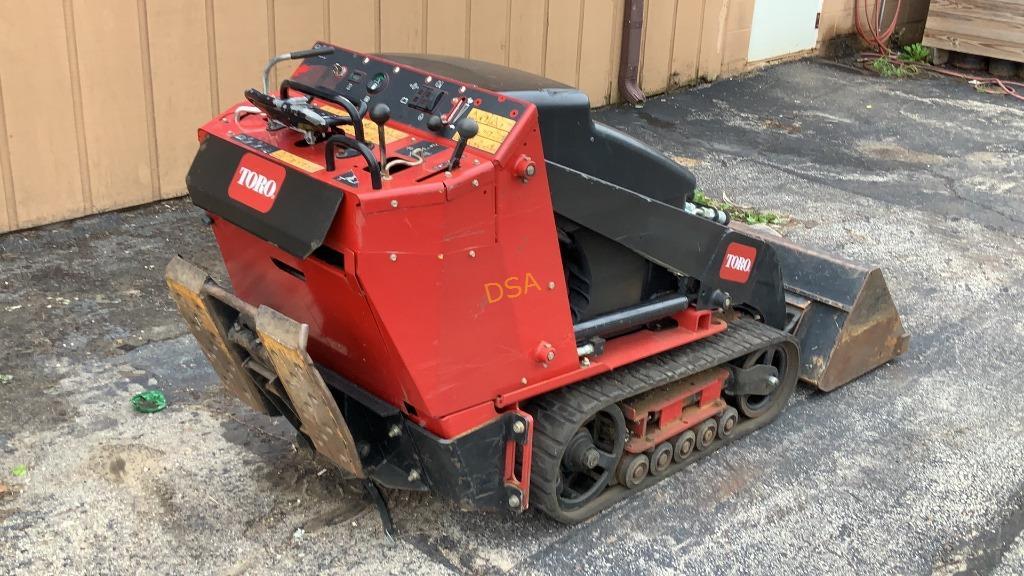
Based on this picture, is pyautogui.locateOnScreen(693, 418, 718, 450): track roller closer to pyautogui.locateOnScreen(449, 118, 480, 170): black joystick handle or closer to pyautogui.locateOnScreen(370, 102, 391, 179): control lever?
pyautogui.locateOnScreen(449, 118, 480, 170): black joystick handle

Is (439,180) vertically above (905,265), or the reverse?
(439,180)

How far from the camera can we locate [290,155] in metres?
3.33

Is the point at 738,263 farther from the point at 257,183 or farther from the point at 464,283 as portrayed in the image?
the point at 257,183

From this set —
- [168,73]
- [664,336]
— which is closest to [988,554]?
[664,336]

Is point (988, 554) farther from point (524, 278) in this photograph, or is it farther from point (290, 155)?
point (290, 155)

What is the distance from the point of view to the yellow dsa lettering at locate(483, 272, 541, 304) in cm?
344

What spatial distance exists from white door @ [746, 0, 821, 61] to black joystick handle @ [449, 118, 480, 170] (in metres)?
8.87

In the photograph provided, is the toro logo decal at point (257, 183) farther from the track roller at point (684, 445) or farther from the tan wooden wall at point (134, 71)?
the tan wooden wall at point (134, 71)

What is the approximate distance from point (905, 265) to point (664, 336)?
318cm

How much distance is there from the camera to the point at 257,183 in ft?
11.0

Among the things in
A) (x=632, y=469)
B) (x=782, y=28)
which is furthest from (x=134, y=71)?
(x=782, y=28)

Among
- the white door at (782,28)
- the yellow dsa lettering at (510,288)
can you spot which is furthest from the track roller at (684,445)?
the white door at (782,28)

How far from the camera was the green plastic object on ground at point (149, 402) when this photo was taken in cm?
460

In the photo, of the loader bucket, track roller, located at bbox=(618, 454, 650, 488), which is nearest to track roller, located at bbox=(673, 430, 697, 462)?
track roller, located at bbox=(618, 454, 650, 488)
